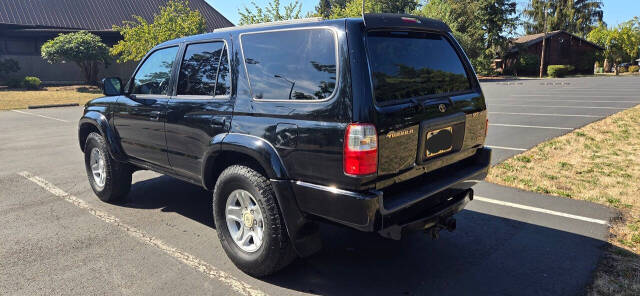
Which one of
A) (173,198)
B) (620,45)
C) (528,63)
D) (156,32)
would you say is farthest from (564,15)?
(173,198)

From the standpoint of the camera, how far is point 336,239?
164 inches

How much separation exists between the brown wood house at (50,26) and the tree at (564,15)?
219 ft

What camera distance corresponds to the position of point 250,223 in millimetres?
3475

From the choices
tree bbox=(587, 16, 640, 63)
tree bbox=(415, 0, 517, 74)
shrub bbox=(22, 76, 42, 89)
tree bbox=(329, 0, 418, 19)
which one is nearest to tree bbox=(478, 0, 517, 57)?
tree bbox=(415, 0, 517, 74)

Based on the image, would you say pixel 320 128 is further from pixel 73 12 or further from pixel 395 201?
pixel 73 12

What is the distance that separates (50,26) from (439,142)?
34.8 m

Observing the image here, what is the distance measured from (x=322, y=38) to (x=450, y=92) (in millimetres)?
1242

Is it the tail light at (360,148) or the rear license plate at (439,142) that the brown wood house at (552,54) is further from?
the tail light at (360,148)

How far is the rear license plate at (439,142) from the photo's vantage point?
3234mm

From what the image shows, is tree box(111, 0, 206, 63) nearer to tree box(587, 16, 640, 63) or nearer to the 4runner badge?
the 4runner badge

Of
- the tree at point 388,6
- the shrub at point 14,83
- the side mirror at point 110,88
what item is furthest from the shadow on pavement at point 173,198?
the tree at point 388,6

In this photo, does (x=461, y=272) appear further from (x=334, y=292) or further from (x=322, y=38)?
(x=322, y=38)

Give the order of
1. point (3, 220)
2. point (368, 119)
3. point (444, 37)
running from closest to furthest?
point (368, 119) → point (444, 37) → point (3, 220)

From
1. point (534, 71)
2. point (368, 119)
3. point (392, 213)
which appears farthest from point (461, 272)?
point (534, 71)
